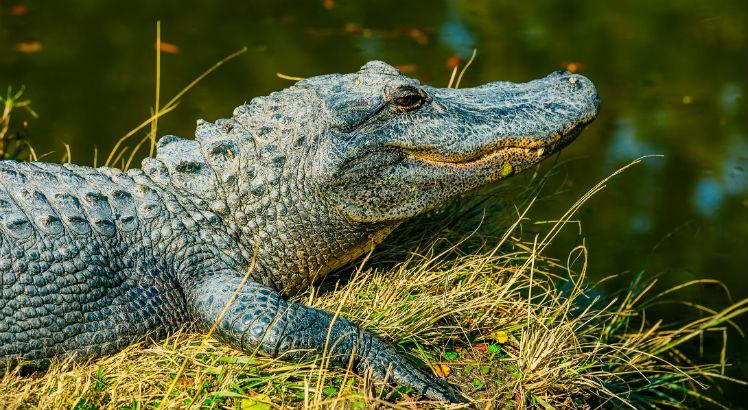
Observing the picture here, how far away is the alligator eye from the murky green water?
105 inches

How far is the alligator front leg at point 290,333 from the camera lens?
394 cm

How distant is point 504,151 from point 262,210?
1.16 m

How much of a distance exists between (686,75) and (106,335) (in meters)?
6.75

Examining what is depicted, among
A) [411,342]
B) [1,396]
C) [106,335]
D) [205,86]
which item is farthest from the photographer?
[205,86]

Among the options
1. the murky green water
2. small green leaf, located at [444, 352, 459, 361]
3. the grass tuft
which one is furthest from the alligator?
the murky green water

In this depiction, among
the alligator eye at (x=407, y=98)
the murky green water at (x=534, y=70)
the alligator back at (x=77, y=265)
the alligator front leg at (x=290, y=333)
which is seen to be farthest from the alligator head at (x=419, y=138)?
the murky green water at (x=534, y=70)

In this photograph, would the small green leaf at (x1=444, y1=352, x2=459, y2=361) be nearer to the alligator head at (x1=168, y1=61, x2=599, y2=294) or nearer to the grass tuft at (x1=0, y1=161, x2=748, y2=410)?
the grass tuft at (x1=0, y1=161, x2=748, y2=410)

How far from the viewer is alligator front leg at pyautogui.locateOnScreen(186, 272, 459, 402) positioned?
3.94 meters

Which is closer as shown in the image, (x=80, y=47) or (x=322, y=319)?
(x=322, y=319)

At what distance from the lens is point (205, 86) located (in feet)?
28.7

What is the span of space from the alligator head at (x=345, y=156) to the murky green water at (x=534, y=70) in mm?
2375

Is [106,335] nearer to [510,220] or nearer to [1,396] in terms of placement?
[1,396]

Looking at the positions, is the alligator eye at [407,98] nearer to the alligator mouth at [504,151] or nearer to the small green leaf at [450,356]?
the alligator mouth at [504,151]

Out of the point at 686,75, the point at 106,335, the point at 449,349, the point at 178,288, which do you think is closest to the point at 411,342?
the point at 449,349
